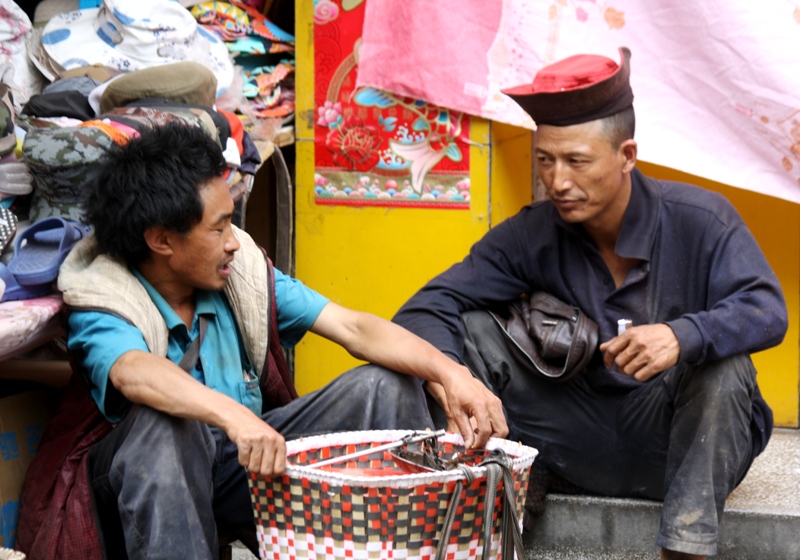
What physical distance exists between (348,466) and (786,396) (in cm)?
237

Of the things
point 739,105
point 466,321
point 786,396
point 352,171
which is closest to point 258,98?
point 352,171

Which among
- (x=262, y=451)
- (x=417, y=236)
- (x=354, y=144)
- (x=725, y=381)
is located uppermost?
(x=354, y=144)

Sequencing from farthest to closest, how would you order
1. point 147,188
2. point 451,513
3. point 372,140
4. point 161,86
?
1. point 372,140
2. point 161,86
3. point 147,188
4. point 451,513

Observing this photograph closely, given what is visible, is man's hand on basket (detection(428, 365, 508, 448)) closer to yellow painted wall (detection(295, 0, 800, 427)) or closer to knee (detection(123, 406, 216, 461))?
knee (detection(123, 406, 216, 461))

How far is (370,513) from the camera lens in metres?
1.90

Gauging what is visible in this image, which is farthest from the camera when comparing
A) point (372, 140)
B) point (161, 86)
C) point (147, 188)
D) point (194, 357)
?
point (372, 140)

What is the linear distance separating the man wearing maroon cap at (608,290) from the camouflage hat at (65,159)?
3.25 ft

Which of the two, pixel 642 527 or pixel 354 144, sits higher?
pixel 354 144

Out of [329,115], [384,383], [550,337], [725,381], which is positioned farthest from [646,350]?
[329,115]

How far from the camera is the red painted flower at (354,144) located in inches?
154

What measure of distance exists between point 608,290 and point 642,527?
72 cm

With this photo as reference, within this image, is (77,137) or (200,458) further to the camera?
(77,137)

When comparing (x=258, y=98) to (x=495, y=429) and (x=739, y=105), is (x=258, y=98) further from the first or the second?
(x=495, y=429)

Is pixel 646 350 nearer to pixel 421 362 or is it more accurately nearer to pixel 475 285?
pixel 421 362
